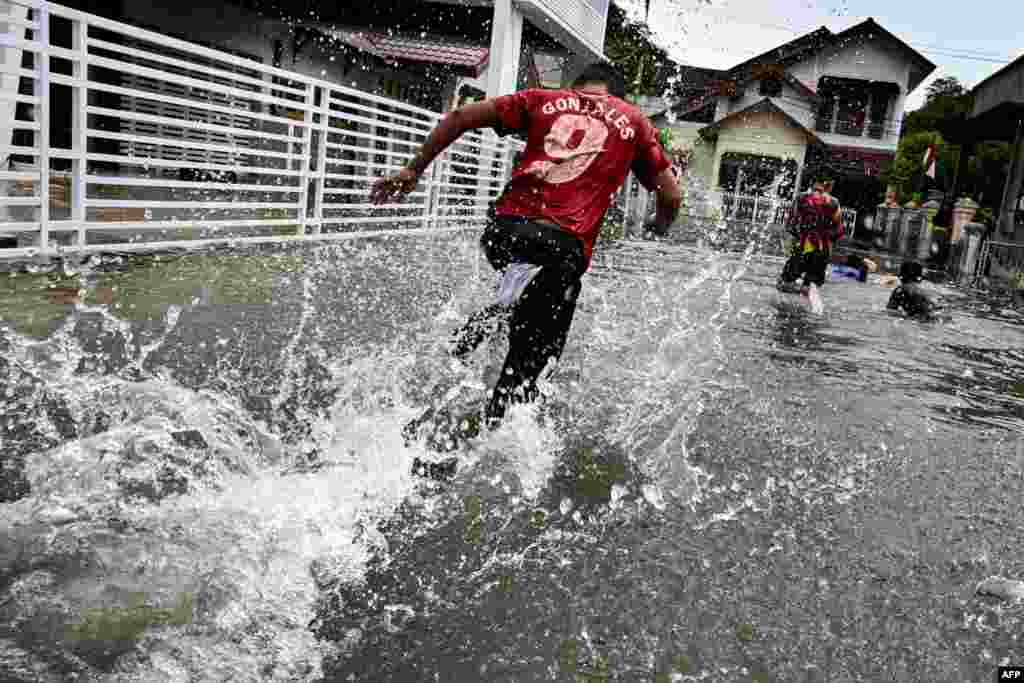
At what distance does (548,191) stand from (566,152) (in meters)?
0.18

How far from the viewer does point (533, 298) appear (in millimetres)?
3998

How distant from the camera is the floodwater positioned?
7.98 ft

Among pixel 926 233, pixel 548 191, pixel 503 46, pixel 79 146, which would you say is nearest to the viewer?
pixel 548 191

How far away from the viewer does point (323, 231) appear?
43.3 feet

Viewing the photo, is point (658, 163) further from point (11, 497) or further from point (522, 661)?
point (11, 497)

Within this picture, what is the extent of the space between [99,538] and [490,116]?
218cm

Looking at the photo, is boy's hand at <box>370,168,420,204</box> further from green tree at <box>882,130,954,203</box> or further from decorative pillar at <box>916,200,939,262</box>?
green tree at <box>882,130,954,203</box>

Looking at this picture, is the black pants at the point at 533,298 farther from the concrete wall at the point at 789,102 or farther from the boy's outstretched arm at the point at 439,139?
the concrete wall at the point at 789,102

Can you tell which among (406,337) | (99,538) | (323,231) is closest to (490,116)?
(99,538)

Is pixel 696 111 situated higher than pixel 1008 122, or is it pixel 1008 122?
pixel 696 111

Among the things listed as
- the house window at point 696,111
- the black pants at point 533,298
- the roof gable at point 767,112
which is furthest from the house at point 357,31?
the house window at point 696,111

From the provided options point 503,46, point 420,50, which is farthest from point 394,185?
point 420,50

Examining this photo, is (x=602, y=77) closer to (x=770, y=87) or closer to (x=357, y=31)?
(x=357, y=31)

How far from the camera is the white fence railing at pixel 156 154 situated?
23.8ft
